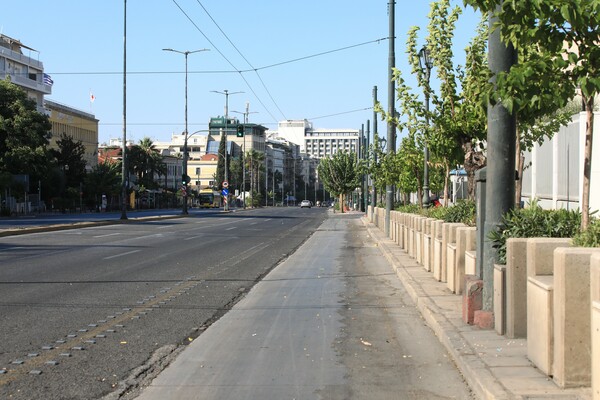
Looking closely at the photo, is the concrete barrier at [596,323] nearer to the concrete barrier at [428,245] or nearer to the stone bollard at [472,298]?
the stone bollard at [472,298]

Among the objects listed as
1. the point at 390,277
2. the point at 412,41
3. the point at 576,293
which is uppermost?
the point at 412,41

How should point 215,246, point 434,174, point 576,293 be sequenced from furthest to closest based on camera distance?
1. point 434,174
2. point 215,246
3. point 576,293

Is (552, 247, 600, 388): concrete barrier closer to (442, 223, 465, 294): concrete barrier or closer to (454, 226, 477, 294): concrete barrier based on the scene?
(454, 226, 477, 294): concrete barrier

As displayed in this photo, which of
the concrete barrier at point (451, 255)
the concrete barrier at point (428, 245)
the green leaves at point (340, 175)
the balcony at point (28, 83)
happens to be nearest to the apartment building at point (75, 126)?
the balcony at point (28, 83)

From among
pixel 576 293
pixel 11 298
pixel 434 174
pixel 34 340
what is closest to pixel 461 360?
pixel 576 293

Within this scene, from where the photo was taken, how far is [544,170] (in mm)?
25344

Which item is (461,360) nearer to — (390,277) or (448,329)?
(448,329)

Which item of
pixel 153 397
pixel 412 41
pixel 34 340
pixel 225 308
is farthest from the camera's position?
pixel 412 41

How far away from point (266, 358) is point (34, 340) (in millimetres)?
2710

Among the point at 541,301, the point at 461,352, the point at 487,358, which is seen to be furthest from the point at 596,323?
the point at 461,352

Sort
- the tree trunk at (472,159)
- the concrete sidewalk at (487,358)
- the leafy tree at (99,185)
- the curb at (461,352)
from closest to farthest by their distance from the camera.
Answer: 1. the concrete sidewalk at (487,358)
2. the curb at (461,352)
3. the tree trunk at (472,159)
4. the leafy tree at (99,185)

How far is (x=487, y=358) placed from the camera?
6754 millimetres

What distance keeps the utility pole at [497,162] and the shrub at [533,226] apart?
11cm

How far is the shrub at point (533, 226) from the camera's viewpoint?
316 inches
